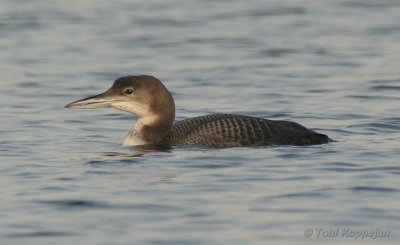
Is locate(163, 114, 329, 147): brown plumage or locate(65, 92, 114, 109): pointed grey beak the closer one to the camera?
locate(163, 114, 329, 147): brown plumage

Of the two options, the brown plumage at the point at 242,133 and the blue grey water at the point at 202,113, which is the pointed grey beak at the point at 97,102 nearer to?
the blue grey water at the point at 202,113

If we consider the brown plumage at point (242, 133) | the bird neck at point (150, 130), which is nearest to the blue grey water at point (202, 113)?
the brown plumage at point (242, 133)

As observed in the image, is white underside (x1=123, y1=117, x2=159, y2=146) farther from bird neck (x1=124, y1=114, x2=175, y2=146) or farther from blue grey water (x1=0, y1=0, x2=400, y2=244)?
blue grey water (x1=0, y1=0, x2=400, y2=244)

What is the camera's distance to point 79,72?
16.2 metres

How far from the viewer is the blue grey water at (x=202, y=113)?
7.87 m

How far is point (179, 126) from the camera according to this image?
36.3ft

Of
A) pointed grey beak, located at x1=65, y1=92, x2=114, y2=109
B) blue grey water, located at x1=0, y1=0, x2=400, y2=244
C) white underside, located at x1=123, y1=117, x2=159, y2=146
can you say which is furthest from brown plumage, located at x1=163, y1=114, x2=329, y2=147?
pointed grey beak, located at x1=65, y1=92, x2=114, y2=109

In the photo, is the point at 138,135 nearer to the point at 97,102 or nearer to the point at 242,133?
the point at 97,102

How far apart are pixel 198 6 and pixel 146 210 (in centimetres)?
1383

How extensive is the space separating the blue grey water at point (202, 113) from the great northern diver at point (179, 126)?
0.16 meters

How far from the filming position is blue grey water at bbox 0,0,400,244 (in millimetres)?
7867

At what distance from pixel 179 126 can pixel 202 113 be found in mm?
2270

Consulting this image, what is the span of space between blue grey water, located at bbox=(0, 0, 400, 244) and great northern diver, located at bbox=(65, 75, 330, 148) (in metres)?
0.16

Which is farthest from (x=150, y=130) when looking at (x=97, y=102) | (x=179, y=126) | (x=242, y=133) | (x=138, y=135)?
(x=242, y=133)
